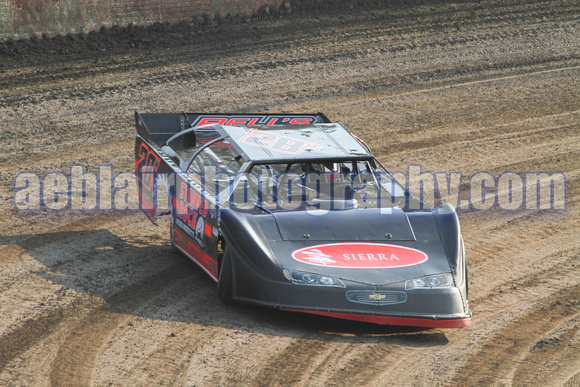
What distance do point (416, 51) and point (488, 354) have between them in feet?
36.6

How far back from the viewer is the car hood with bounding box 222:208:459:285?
5.59m

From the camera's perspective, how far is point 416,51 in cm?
1558

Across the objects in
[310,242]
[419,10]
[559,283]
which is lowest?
[559,283]

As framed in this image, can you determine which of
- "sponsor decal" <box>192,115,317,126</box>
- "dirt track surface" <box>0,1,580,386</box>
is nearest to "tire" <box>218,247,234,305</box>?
"dirt track surface" <box>0,1,580,386</box>

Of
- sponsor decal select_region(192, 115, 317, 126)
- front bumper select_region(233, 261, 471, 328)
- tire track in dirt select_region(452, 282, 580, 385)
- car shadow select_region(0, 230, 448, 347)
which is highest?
sponsor decal select_region(192, 115, 317, 126)

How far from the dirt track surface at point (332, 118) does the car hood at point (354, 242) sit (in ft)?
1.60

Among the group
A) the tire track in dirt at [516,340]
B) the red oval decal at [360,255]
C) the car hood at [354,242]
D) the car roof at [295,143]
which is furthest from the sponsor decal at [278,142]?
the tire track in dirt at [516,340]

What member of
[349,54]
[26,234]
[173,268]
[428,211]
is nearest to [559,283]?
[428,211]

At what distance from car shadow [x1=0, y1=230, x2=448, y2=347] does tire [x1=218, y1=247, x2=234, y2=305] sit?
0.11m

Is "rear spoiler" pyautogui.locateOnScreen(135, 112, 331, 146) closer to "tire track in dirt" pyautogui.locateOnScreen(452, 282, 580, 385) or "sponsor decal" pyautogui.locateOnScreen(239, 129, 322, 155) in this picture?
"sponsor decal" pyautogui.locateOnScreen(239, 129, 322, 155)

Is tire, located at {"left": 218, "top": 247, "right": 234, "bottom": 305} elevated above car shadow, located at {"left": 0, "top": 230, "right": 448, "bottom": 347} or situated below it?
above

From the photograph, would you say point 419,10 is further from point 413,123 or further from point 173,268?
point 173,268

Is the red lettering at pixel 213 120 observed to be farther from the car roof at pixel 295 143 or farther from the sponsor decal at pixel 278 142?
the sponsor decal at pixel 278 142

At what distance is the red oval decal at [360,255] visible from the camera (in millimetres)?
5629
